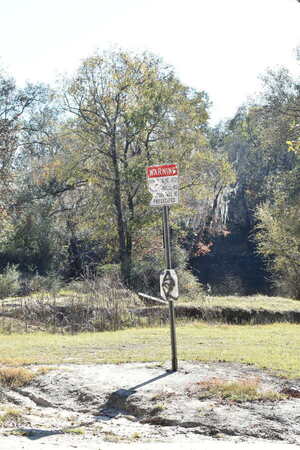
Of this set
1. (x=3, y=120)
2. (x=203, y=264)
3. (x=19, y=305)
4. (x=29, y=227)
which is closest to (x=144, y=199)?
(x=3, y=120)

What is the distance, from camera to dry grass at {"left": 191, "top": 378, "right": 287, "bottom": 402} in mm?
7800

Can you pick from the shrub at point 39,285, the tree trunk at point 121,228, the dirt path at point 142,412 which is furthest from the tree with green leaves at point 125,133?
the dirt path at point 142,412

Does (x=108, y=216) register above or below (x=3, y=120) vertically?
below

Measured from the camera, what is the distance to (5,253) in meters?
37.9

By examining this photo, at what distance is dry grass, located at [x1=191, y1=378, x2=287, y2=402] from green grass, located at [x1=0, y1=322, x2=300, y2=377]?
1.15m

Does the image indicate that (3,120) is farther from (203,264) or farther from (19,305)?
(203,264)

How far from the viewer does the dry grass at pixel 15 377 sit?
937cm

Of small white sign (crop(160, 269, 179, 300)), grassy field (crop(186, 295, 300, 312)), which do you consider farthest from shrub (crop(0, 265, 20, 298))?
small white sign (crop(160, 269, 179, 300))

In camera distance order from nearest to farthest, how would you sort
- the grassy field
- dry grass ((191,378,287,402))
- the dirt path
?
1. the dirt path
2. dry grass ((191,378,287,402))
3. the grassy field

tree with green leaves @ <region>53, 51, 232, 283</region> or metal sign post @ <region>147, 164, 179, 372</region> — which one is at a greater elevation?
tree with green leaves @ <region>53, 51, 232, 283</region>

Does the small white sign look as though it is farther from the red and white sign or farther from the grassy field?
the grassy field

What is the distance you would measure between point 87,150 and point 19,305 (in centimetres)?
1357

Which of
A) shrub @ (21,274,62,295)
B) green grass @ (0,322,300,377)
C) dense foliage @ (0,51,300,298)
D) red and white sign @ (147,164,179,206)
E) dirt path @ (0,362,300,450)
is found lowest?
dirt path @ (0,362,300,450)

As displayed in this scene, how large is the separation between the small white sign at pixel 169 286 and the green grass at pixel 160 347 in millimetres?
1443
